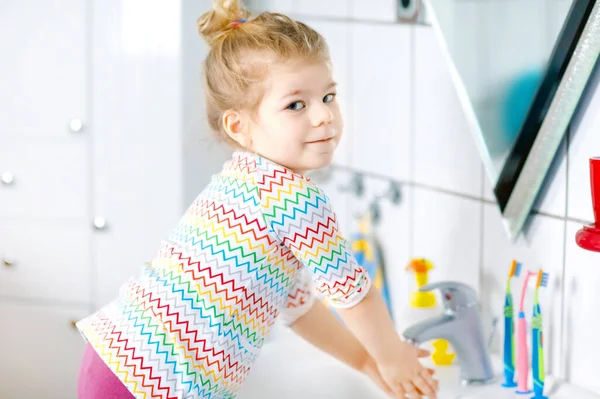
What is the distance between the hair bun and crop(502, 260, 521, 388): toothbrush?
53cm

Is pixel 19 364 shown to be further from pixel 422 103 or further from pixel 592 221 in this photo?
pixel 592 221

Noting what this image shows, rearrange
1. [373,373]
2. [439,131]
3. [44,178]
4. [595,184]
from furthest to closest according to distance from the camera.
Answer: [44,178]
[439,131]
[373,373]
[595,184]

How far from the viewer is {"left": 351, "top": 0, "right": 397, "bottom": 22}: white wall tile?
1611mm

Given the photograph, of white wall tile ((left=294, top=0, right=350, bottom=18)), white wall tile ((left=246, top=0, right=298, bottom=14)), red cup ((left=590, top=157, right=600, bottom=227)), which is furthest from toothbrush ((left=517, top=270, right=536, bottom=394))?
white wall tile ((left=246, top=0, right=298, bottom=14))

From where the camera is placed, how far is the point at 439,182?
155cm

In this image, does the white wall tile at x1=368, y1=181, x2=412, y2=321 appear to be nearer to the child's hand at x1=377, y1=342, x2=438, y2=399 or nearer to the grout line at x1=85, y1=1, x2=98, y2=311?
the child's hand at x1=377, y1=342, x2=438, y2=399

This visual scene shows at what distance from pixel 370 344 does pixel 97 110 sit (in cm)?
91

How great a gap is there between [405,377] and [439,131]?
18.9 inches

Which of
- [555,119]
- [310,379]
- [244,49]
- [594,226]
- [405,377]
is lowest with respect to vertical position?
[310,379]

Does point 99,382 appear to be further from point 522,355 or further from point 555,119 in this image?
point 555,119

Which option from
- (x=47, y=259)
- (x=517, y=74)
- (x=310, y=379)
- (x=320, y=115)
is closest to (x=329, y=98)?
(x=320, y=115)

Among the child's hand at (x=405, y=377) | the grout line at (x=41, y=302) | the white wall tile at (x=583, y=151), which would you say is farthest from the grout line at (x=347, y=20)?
the grout line at (x=41, y=302)

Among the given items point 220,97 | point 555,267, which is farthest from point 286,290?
point 555,267

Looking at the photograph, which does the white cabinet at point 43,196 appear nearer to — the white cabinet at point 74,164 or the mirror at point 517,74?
the white cabinet at point 74,164
